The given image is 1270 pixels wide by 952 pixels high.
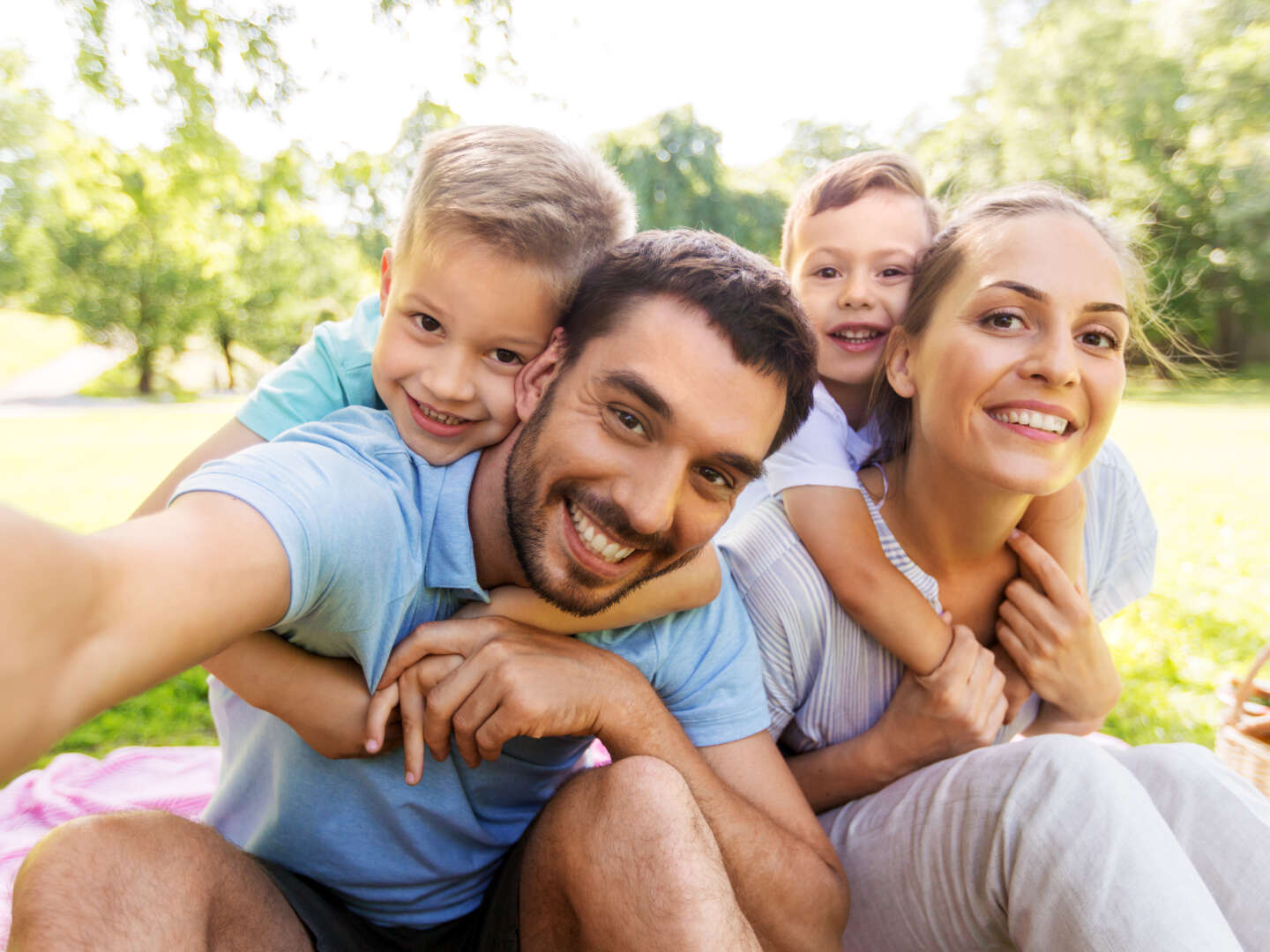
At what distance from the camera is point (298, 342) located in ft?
130

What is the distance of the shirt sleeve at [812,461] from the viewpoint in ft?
8.30

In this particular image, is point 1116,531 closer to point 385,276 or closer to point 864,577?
point 864,577

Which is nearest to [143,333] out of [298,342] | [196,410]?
[298,342]

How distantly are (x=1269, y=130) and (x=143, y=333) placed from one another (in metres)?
39.3

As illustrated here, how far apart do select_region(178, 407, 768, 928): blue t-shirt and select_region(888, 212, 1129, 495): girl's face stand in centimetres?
79

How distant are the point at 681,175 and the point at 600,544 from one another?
32.3 m

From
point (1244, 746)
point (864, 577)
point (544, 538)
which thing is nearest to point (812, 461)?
point (864, 577)

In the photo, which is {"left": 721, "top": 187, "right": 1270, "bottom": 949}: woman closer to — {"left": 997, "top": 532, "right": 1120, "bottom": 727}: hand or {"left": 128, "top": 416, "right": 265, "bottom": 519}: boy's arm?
{"left": 997, "top": 532, "right": 1120, "bottom": 727}: hand

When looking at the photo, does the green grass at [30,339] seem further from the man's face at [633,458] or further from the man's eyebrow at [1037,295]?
the man's eyebrow at [1037,295]

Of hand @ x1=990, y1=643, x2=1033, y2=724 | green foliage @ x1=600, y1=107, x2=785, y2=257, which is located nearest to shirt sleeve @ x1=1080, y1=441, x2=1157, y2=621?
hand @ x1=990, y1=643, x2=1033, y2=724

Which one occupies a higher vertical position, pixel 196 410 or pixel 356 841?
pixel 356 841

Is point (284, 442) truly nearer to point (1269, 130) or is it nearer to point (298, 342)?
point (1269, 130)

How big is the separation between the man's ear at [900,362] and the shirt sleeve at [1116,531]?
2.32ft

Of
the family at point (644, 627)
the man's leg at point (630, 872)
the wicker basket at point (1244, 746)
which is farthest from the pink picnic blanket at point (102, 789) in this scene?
the wicker basket at point (1244, 746)
